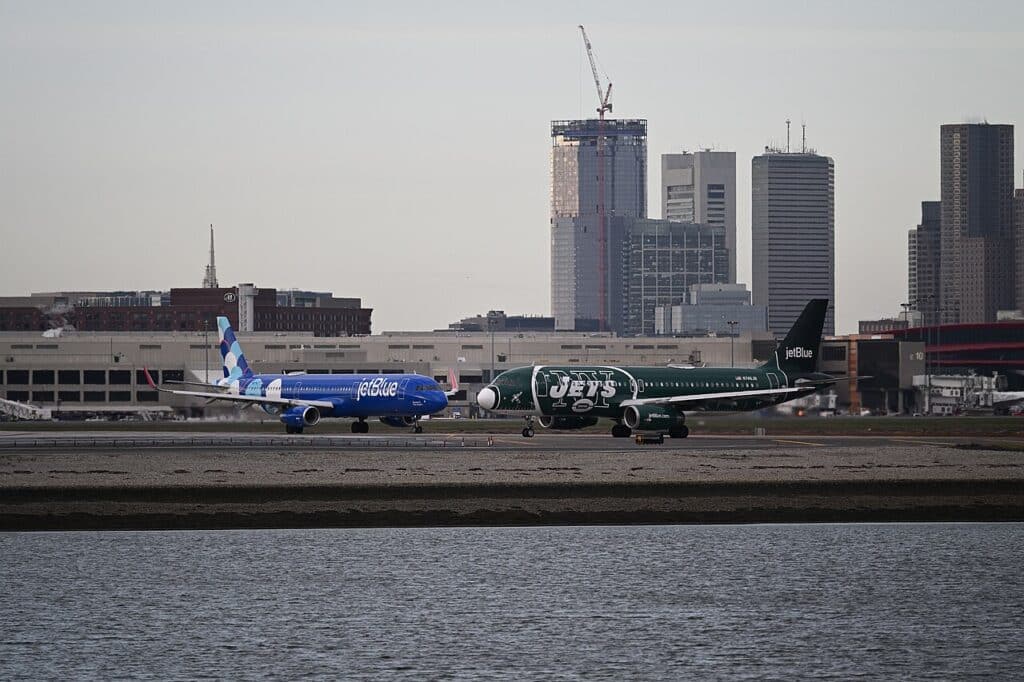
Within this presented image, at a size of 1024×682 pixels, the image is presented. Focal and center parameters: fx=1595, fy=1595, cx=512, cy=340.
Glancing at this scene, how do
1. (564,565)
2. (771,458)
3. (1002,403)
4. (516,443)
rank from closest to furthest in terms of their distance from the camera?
(564,565) → (771,458) → (516,443) → (1002,403)

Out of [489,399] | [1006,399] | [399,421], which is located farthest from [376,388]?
[1006,399]

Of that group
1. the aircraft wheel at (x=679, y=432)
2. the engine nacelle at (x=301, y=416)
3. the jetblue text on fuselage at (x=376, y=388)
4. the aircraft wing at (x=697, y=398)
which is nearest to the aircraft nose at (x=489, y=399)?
the aircraft wing at (x=697, y=398)

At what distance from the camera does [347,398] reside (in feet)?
403

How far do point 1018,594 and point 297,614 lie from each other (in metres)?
21.3

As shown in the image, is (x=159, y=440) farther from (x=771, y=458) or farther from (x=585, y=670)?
(x=585, y=670)

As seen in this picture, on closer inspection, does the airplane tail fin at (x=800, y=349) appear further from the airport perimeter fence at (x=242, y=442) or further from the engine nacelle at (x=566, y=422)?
the airport perimeter fence at (x=242, y=442)

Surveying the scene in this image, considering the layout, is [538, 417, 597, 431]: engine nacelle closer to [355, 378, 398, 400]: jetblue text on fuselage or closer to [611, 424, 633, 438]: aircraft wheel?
[611, 424, 633, 438]: aircraft wheel

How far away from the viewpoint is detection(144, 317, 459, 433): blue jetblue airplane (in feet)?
396

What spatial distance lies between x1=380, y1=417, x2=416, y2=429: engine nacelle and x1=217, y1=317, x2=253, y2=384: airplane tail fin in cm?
1439

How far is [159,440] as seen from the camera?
350ft

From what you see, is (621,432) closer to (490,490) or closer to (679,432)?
(679,432)

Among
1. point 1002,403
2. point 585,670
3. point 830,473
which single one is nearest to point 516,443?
point 830,473

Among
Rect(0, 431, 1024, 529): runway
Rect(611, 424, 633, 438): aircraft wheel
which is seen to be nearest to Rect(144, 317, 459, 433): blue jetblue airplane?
Rect(611, 424, 633, 438): aircraft wheel

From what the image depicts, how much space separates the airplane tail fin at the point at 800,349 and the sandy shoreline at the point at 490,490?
117 ft
